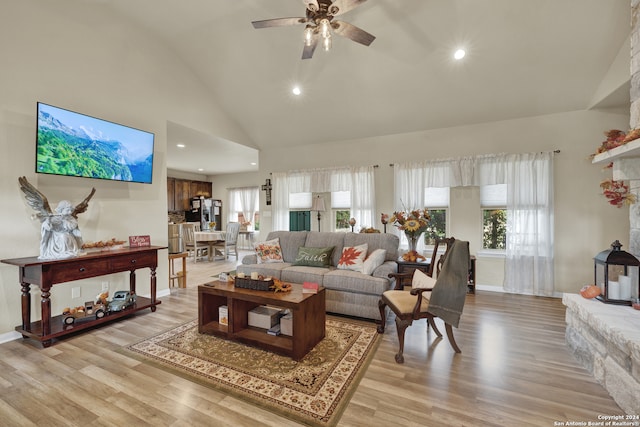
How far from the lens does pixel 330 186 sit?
18.0ft

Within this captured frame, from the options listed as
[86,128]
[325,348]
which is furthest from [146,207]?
[325,348]

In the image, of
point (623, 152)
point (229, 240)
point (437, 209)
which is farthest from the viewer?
point (229, 240)

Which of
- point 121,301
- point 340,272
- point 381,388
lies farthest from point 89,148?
point 381,388

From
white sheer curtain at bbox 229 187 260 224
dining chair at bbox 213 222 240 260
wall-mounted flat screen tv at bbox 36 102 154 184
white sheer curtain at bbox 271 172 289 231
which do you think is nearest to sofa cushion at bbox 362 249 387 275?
white sheer curtain at bbox 271 172 289 231

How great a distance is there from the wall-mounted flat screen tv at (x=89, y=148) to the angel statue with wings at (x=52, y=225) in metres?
0.28

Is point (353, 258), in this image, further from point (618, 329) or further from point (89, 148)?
point (89, 148)

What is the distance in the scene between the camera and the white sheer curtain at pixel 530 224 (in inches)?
157

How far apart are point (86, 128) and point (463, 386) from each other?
4.30 meters

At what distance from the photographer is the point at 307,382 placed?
1973mm

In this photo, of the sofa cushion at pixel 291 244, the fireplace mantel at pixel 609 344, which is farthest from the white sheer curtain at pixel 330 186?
the fireplace mantel at pixel 609 344

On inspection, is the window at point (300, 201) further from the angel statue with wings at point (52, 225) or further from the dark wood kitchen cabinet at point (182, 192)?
the dark wood kitchen cabinet at point (182, 192)

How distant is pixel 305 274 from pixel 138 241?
214cm

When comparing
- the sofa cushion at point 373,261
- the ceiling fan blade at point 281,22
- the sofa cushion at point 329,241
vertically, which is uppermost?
the ceiling fan blade at point 281,22

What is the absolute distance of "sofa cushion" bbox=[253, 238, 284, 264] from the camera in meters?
3.97
